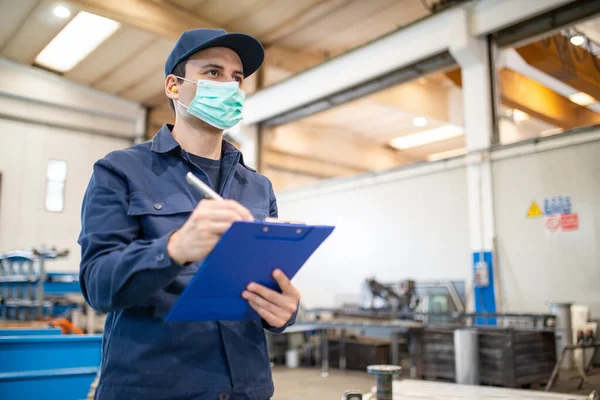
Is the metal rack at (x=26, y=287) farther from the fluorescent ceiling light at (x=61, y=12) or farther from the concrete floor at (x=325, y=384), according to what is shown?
the fluorescent ceiling light at (x=61, y=12)

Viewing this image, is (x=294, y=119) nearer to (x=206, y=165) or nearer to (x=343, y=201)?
(x=343, y=201)

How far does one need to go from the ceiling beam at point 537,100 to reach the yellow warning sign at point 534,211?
159 centimetres

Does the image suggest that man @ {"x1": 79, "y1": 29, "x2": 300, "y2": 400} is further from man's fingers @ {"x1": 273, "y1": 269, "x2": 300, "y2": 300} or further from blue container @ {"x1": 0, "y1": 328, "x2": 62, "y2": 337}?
blue container @ {"x1": 0, "y1": 328, "x2": 62, "y2": 337}

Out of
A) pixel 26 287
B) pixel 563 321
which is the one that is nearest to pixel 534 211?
pixel 563 321

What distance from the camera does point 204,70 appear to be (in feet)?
4.15

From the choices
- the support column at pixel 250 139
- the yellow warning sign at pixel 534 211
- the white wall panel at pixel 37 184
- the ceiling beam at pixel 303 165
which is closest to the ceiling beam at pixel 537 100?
the yellow warning sign at pixel 534 211

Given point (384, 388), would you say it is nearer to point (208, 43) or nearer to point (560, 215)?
point (208, 43)

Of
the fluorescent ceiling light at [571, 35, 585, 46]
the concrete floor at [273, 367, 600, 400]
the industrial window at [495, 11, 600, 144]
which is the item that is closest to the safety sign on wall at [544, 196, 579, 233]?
the industrial window at [495, 11, 600, 144]

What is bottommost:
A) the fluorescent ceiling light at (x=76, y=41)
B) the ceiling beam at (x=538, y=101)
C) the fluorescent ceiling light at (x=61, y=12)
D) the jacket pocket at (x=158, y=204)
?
the jacket pocket at (x=158, y=204)

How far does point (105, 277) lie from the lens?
0.92 m

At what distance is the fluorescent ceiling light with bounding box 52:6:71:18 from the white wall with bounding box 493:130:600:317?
6584 mm

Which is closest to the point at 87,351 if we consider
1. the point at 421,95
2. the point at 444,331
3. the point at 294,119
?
the point at 444,331

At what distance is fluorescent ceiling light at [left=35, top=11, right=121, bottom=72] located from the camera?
806cm

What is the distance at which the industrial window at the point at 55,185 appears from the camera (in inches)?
396
